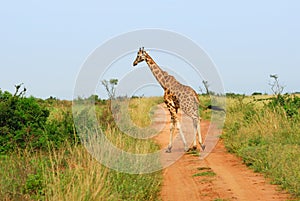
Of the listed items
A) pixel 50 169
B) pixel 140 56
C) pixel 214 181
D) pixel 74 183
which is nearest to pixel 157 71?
pixel 140 56

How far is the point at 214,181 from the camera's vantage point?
1007 cm

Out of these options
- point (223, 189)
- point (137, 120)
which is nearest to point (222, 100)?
point (137, 120)

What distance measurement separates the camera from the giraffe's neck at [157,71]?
582 inches

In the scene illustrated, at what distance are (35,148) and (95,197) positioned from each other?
251 inches

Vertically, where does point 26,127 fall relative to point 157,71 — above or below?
below

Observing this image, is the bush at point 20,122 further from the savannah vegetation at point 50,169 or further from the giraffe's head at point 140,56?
the giraffe's head at point 140,56

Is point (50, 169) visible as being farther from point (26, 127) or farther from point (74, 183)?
point (26, 127)

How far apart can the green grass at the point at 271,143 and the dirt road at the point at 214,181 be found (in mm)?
236

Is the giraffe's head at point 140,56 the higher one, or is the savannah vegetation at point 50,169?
the giraffe's head at point 140,56

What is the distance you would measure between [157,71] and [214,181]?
5.54 metres

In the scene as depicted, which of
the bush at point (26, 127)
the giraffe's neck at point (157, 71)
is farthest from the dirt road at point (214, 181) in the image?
the bush at point (26, 127)

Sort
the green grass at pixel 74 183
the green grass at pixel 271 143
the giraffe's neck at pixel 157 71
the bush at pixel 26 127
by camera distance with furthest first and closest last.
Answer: the giraffe's neck at pixel 157 71, the bush at pixel 26 127, the green grass at pixel 271 143, the green grass at pixel 74 183

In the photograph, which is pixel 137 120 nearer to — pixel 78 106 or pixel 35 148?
pixel 78 106

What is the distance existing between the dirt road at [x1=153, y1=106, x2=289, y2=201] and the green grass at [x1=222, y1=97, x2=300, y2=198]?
24 cm
